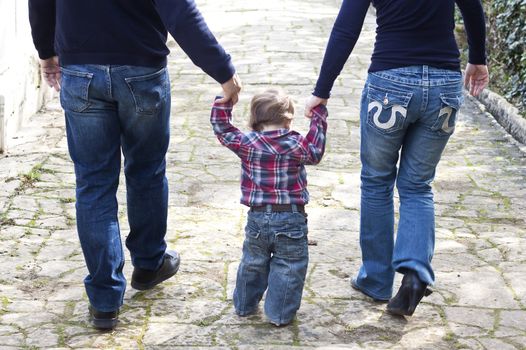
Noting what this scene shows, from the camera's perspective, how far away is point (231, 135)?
453 centimetres

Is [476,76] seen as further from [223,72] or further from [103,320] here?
[103,320]

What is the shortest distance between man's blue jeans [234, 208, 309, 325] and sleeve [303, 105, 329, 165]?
0.28 meters

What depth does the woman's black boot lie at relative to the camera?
461 centimetres

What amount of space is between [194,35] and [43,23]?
2.50 ft

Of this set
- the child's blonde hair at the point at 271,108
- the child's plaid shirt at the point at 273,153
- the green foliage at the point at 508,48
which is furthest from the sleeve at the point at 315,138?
the green foliage at the point at 508,48

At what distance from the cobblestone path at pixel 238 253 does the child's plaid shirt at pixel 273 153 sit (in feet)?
2.11

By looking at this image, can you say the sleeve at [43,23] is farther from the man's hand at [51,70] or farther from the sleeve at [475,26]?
the sleeve at [475,26]

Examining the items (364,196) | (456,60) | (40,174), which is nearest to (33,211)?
(40,174)

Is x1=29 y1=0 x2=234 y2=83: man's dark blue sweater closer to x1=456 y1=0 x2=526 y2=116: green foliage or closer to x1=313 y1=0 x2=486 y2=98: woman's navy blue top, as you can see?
x1=313 y1=0 x2=486 y2=98: woman's navy blue top

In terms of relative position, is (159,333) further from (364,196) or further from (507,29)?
(507,29)

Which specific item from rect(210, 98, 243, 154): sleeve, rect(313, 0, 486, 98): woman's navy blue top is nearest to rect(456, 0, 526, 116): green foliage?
rect(313, 0, 486, 98): woman's navy blue top

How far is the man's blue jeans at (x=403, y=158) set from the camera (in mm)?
4492

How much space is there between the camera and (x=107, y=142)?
440cm

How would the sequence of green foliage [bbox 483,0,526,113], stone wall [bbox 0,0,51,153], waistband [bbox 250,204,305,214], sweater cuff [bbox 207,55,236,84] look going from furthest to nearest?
1. green foliage [bbox 483,0,526,113]
2. stone wall [bbox 0,0,51,153]
3. waistband [bbox 250,204,305,214]
4. sweater cuff [bbox 207,55,236,84]
